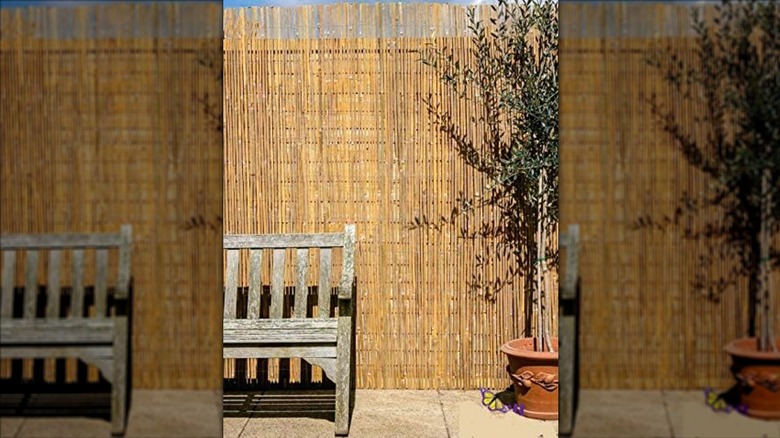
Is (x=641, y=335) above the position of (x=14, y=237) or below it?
below

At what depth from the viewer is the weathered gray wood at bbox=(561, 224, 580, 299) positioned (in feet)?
4.37

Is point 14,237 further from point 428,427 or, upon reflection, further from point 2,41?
point 428,427

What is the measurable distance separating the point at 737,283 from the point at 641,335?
0.18m

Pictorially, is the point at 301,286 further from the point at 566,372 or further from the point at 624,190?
the point at 624,190

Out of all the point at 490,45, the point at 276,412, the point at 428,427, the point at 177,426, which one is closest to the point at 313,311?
the point at 276,412

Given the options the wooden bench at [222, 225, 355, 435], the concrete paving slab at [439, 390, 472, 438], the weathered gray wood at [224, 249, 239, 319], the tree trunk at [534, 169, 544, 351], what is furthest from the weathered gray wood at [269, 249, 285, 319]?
the tree trunk at [534, 169, 544, 351]

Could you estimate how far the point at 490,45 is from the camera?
458 cm

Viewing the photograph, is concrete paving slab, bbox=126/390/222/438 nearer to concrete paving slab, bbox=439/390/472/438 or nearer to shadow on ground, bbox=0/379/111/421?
shadow on ground, bbox=0/379/111/421

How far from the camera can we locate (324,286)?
4.36 meters

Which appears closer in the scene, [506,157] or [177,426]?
[177,426]

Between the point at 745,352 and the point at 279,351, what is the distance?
2.83m

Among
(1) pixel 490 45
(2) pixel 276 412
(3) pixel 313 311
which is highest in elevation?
(1) pixel 490 45

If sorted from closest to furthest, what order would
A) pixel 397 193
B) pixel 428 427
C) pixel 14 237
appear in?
pixel 14 237
pixel 428 427
pixel 397 193

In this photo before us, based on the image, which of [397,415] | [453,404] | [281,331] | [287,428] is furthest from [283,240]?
[453,404]
